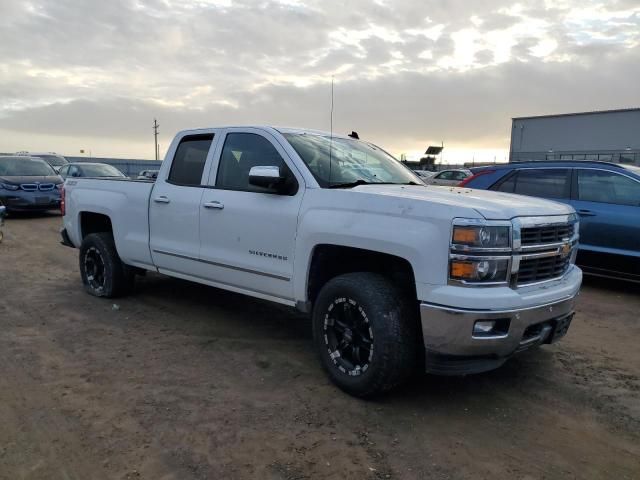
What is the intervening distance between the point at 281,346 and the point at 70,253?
6222mm

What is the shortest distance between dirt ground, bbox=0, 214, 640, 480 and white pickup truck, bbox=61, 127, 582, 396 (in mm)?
393

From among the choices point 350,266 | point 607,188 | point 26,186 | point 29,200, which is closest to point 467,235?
point 350,266

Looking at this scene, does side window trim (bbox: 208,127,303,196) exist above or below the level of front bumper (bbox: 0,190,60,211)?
above

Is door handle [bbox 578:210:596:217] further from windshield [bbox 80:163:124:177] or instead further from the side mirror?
windshield [bbox 80:163:124:177]

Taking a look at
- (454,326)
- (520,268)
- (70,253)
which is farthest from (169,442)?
(70,253)

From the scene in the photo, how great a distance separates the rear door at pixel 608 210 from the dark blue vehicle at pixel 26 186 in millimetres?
12957

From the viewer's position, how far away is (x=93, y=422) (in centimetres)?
340

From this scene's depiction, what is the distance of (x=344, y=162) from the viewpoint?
457cm

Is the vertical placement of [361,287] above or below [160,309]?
above

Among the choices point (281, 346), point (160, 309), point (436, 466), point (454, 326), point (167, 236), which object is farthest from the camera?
point (160, 309)

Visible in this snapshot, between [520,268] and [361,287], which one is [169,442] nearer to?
[361,287]

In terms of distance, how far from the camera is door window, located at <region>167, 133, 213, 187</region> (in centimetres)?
518

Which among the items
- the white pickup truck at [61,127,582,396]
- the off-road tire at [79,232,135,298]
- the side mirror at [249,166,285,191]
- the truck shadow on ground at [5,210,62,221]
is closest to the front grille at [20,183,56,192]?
the truck shadow on ground at [5,210,62,221]

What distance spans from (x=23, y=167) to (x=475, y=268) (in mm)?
15215
